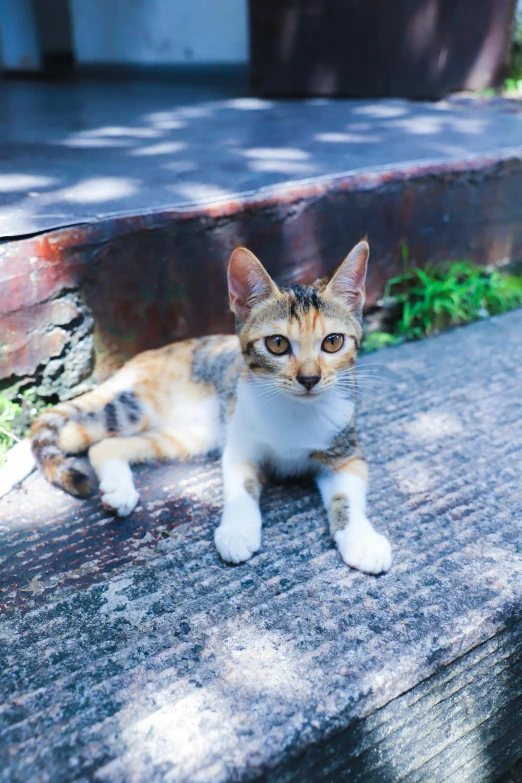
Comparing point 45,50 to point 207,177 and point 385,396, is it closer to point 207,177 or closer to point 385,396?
point 207,177

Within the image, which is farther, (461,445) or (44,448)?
(461,445)

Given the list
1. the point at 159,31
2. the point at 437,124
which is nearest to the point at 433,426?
the point at 437,124

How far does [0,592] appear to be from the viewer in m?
1.81

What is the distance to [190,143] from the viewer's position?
389 cm

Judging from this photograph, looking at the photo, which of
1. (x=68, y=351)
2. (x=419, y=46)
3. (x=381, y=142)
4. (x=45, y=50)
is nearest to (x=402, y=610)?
(x=68, y=351)

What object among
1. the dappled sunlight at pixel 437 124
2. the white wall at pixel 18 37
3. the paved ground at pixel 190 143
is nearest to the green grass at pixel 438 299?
the paved ground at pixel 190 143

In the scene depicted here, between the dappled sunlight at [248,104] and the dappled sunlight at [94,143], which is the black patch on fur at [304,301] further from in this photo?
the dappled sunlight at [248,104]

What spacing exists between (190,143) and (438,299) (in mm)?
1763

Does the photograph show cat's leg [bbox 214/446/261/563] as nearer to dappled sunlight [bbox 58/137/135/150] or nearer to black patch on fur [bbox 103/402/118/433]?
black patch on fur [bbox 103/402/118/433]

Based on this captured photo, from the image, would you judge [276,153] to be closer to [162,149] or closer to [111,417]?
[162,149]

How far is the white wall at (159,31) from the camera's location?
22.0 ft

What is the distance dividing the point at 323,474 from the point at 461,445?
639mm

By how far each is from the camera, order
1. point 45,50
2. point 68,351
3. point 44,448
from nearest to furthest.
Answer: point 44,448 → point 68,351 → point 45,50

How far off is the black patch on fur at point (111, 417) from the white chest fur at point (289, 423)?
0.56 meters
